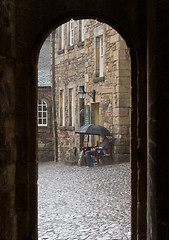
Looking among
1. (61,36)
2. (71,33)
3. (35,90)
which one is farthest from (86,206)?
(61,36)

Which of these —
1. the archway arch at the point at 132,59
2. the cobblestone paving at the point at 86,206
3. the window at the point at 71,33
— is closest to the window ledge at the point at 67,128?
the window at the point at 71,33

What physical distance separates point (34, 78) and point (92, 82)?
12.5 metres

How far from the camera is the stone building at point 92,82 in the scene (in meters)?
14.8

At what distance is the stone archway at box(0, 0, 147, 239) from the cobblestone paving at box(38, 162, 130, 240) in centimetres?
150

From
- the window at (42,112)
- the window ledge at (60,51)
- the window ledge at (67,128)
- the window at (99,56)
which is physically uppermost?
the window ledge at (60,51)

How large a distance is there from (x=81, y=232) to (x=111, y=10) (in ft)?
11.0

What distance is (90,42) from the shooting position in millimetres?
17375

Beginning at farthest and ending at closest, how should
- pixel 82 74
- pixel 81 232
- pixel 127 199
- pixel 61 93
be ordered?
pixel 61 93, pixel 82 74, pixel 127 199, pixel 81 232

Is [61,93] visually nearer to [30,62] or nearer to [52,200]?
[52,200]

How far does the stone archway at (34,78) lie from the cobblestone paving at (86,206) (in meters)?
1.50

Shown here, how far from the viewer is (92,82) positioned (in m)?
17.0

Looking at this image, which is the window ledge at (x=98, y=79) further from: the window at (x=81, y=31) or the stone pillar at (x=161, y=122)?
the stone pillar at (x=161, y=122)

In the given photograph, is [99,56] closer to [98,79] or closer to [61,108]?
[98,79]

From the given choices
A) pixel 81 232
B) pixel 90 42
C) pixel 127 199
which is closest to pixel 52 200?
pixel 127 199
